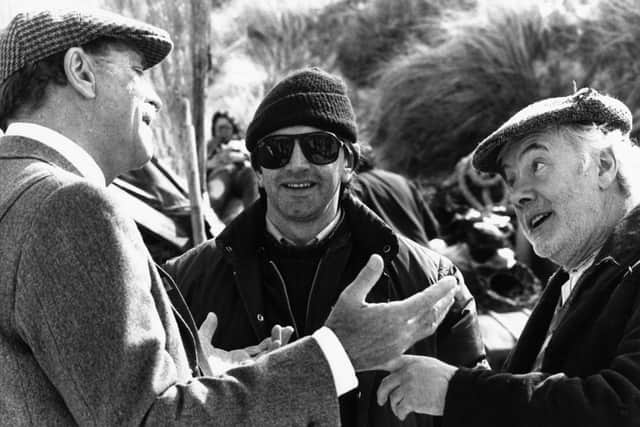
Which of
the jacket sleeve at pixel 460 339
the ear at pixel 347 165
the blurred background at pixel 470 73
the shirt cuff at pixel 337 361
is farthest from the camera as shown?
the blurred background at pixel 470 73

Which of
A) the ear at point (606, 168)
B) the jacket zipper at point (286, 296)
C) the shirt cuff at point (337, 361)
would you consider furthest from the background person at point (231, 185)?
the shirt cuff at point (337, 361)

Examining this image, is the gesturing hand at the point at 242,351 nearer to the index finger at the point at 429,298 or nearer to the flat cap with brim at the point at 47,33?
the index finger at the point at 429,298

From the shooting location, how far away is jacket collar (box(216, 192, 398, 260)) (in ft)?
10.2

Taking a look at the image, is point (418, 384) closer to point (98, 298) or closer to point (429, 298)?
point (429, 298)

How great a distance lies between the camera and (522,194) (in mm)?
2645

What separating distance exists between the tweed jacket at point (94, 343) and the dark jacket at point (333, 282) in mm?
1114

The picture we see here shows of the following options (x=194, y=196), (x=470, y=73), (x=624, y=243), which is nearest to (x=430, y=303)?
(x=624, y=243)

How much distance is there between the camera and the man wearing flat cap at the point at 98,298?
167 centimetres

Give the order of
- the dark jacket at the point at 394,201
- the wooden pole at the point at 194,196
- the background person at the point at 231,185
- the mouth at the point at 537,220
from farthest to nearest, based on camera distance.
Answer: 1. the background person at the point at 231,185
2. the dark jacket at the point at 394,201
3. the wooden pole at the point at 194,196
4. the mouth at the point at 537,220

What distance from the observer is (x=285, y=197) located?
3.23m

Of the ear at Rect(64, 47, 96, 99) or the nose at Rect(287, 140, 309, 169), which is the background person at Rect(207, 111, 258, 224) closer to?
the nose at Rect(287, 140, 309, 169)

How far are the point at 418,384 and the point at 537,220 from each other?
68cm

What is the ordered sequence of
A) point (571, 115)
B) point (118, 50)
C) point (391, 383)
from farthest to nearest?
point (571, 115), point (391, 383), point (118, 50)

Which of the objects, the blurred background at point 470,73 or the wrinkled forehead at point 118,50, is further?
the blurred background at point 470,73
